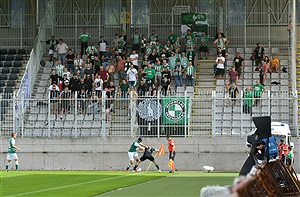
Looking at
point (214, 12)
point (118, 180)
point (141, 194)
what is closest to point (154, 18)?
point (214, 12)

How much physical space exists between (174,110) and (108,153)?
12.6ft

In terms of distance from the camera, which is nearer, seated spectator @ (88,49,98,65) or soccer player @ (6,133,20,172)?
soccer player @ (6,133,20,172)

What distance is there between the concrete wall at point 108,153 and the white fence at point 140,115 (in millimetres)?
335

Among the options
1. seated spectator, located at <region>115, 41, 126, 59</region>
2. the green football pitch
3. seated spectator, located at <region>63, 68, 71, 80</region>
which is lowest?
the green football pitch

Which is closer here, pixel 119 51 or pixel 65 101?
pixel 65 101

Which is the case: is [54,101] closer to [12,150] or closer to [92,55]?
[12,150]

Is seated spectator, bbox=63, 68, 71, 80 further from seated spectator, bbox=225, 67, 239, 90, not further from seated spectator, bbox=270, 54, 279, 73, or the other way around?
seated spectator, bbox=270, 54, 279, 73

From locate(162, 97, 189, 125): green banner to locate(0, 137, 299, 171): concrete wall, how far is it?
97 cm

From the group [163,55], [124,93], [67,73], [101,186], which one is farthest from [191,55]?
[101,186]

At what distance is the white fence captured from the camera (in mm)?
39562

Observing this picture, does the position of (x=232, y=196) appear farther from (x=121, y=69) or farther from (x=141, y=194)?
(x=121, y=69)

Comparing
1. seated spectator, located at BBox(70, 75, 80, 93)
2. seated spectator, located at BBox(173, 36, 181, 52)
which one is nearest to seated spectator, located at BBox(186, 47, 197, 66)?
seated spectator, located at BBox(173, 36, 181, 52)

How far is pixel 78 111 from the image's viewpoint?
40.3 metres

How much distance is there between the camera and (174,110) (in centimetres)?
3981
